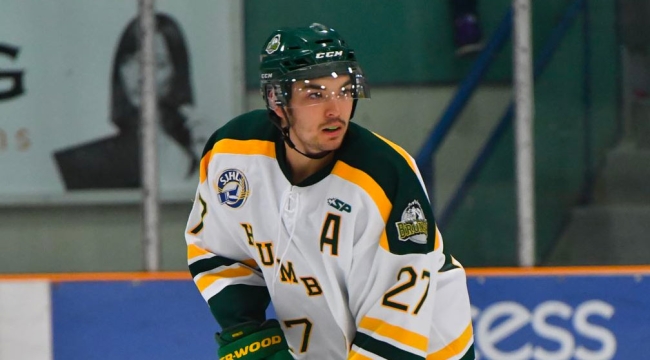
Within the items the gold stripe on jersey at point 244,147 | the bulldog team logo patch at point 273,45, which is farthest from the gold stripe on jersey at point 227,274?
the bulldog team logo patch at point 273,45

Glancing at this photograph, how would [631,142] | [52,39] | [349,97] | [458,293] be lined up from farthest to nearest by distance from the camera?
[52,39], [631,142], [458,293], [349,97]

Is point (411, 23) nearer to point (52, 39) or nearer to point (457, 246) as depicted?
point (457, 246)

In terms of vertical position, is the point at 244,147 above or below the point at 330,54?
below

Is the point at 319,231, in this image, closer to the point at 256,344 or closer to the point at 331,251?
the point at 331,251

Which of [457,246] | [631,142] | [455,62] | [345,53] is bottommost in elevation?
[457,246]

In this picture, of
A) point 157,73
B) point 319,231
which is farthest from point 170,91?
point 319,231

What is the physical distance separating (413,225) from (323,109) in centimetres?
25

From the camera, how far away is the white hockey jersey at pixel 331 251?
198cm

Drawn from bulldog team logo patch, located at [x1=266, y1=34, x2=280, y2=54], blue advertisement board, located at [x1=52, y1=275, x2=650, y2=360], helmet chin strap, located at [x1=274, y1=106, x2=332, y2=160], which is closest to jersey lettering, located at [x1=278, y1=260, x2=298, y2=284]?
helmet chin strap, located at [x1=274, y1=106, x2=332, y2=160]

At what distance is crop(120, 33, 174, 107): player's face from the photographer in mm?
3705

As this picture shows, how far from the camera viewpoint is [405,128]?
3.64 m

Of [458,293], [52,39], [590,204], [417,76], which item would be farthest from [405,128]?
[458,293]

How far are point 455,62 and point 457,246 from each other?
584 millimetres

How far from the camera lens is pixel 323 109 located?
1.96m
